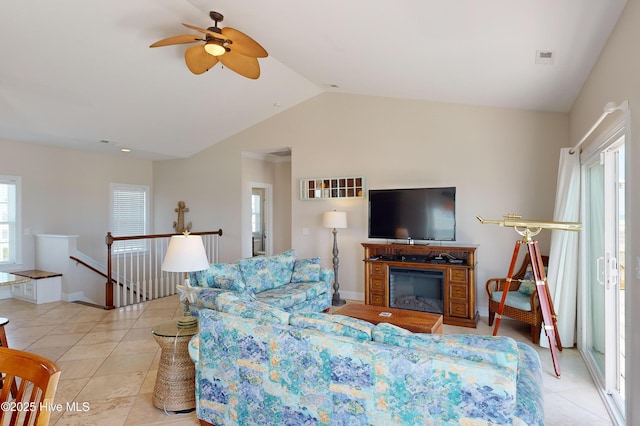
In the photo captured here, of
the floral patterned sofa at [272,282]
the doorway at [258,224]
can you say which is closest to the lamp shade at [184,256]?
the floral patterned sofa at [272,282]

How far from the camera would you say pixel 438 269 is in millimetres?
4777

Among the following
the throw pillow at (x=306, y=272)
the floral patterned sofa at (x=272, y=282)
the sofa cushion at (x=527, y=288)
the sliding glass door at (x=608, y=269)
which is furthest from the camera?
the throw pillow at (x=306, y=272)

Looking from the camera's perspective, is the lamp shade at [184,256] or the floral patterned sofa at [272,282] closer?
the lamp shade at [184,256]

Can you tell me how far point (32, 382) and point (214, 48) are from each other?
2.87 meters

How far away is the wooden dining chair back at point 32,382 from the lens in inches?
41.1

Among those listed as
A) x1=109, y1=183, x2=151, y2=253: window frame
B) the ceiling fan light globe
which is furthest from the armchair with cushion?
x1=109, y1=183, x2=151, y2=253: window frame

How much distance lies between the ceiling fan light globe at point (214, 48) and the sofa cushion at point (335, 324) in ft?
7.98

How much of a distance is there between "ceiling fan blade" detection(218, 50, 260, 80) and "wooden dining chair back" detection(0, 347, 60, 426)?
291 cm

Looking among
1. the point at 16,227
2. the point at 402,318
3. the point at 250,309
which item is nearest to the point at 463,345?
the point at 250,309

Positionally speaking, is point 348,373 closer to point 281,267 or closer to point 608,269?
point 608,269

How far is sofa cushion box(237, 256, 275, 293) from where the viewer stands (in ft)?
14.2

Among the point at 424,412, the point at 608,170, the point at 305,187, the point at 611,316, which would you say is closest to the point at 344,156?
the point at 305,187

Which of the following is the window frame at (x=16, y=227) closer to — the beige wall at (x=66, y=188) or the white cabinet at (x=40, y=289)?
the beige wall at (x=66, y=188)

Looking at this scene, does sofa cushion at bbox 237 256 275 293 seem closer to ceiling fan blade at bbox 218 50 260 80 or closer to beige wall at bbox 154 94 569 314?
beige wall at bbox 154 94 569 314
